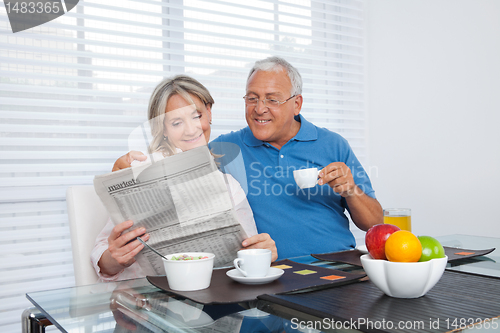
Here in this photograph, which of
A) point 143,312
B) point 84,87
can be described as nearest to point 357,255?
point 143,312

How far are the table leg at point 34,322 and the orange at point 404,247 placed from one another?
71 centimetres

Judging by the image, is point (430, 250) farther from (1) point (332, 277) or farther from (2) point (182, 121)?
(2) point (182, 121)

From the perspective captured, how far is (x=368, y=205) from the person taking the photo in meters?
1.70

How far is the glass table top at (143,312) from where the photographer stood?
2.32ft

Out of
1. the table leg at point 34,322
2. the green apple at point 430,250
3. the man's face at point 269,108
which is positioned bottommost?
the table leg at point 34,322

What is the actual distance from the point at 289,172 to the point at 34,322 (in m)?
1.13

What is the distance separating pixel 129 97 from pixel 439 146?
180 centimetres

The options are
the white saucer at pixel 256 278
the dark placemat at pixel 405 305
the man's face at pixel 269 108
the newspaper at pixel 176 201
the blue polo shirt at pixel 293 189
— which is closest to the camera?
the dark placemat at pixel 405 305

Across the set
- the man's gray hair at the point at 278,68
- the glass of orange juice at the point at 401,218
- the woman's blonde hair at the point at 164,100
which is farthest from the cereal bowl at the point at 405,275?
the man's gray hair at the point at 278,68

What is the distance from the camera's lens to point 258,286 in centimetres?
89

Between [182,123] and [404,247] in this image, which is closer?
[404,247]

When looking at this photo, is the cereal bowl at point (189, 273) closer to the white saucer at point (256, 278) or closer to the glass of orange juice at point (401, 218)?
the white saucer at point (256, 278)

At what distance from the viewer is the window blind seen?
1.86 meters

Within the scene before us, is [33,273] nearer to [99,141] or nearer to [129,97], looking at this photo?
[99,141]
